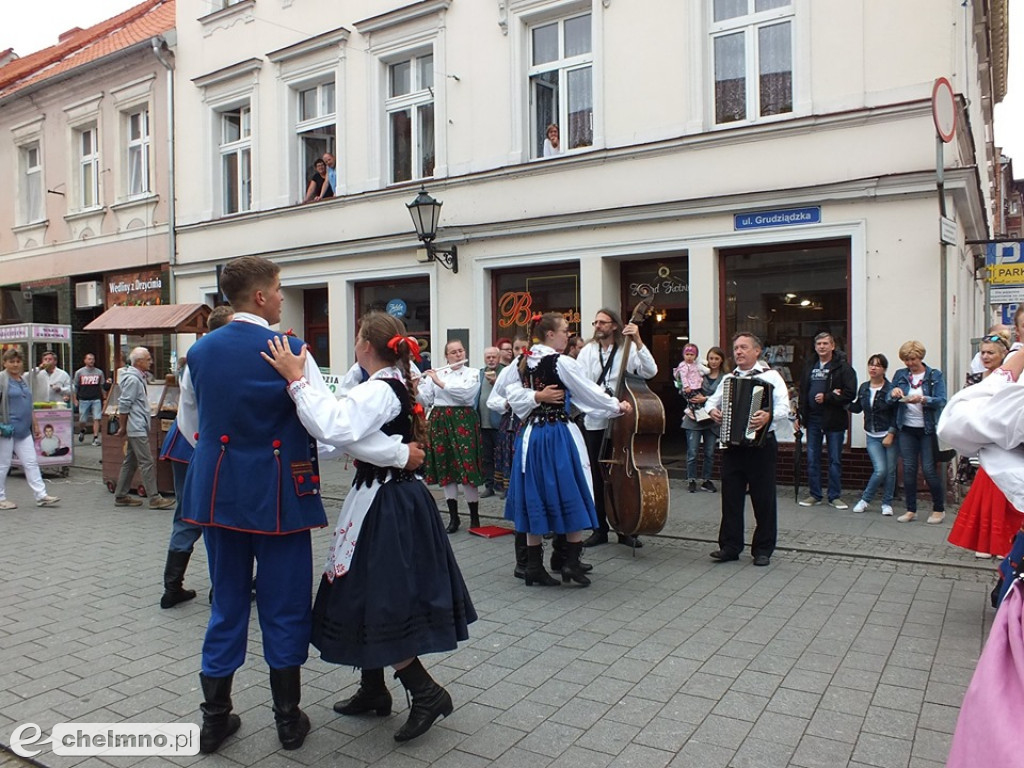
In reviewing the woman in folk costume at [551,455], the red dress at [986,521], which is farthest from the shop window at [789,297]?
the woman in folk costume at [551,455]

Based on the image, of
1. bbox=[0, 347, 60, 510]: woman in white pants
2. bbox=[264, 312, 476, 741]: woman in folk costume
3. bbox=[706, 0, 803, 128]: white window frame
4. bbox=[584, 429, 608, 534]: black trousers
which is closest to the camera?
bbox=[264, 312, 476, 741]: woman in folk costume

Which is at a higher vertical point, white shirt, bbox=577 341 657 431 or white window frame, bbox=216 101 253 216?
white window frame, bbox=216 101 253 216

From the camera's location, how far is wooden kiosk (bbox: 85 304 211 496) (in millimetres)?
9648

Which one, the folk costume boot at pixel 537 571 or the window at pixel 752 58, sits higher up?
the window at pixel 752 58

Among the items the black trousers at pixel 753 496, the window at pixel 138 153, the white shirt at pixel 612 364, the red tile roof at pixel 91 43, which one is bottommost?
the black trousers at pixel 753 496

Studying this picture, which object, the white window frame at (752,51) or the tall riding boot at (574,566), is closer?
the tall riding boot at (574,566)

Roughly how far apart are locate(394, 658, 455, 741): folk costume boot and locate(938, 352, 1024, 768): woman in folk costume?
192 centimetres

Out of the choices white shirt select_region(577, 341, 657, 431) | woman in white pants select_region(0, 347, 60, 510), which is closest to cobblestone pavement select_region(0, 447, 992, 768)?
white shirt select_region(577, 341, 657, 431)

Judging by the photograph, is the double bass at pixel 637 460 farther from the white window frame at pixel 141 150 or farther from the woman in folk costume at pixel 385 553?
the white window frame at pixel 141 150

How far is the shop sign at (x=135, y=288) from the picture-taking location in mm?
16672

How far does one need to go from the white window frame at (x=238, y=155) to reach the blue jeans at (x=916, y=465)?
39.4 ft

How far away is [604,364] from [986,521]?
2.84 meters

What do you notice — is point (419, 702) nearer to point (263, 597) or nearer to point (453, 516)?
point (263, 597)

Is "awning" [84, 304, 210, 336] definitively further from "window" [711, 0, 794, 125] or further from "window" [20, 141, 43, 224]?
"window" [20, 141, 43, 224]
